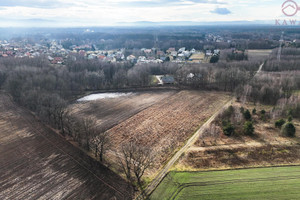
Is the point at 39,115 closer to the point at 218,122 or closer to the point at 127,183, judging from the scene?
the point at 127,183

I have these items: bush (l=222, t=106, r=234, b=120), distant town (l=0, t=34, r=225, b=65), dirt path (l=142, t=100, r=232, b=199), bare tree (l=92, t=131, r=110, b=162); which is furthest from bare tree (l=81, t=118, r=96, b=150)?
distant town (l=0, t=34, r=225, b=65)

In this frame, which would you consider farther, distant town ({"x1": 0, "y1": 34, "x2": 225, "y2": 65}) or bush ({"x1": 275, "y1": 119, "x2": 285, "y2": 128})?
distant town ({"x1": 0, "y1": 34, "x2": 225, "y2": 65})

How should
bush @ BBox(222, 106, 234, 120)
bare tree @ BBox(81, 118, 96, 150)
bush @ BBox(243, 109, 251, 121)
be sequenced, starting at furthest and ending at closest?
1. bush @ BBox(222, 106, 234, 120)
2. bush @ BBox(243, 109, 251, 121)
3. bare tree @ BBox(81, 118, 96, 150)

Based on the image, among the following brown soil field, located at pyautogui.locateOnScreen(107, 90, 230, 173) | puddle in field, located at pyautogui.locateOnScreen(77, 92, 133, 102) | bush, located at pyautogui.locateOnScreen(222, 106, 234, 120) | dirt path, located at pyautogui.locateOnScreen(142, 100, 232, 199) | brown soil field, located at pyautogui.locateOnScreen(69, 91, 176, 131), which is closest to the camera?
dirt path, located at pyautogui.locateOnScreen(142, 100, 232, 199)

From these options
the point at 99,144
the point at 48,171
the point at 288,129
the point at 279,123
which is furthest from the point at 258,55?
the point at 48,171

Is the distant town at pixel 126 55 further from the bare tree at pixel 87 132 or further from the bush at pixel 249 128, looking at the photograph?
the bush at pixel 249 128

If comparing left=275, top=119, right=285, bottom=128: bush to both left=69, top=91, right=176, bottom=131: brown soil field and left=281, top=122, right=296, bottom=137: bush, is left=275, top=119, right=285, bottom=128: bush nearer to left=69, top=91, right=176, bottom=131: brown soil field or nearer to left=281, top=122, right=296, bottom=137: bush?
left=281, top=122, right=296, bottom=137: bush

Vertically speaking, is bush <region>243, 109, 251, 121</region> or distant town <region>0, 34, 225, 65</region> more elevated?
distant town <region>0, 34, 225, 65</region>

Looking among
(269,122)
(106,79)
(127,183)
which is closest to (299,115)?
(269,122)
